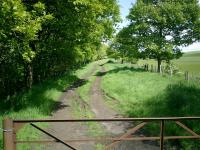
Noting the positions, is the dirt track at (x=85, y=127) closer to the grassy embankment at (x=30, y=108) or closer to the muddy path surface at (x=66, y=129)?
the muddy path surface at (x=66, y=129)

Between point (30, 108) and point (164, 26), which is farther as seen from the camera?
point (164, 26)

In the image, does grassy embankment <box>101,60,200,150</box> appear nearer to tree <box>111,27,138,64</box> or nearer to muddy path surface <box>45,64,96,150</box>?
muddy path surface <box>45,64,96,150</box>

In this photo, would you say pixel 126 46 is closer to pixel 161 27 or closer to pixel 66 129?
pixel 161 27

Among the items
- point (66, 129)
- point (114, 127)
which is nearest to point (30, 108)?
point (66, 129)

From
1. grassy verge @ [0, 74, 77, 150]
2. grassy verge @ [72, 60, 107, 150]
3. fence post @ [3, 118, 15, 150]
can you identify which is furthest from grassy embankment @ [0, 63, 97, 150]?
fence post @ [3, 118, 15, 150]

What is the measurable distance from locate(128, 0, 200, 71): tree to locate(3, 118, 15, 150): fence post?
4052cm

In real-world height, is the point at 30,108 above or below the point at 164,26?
below

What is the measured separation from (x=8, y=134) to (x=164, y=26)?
4297cm

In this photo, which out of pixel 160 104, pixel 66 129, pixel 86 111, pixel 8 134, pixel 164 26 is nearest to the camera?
pixel 8 134

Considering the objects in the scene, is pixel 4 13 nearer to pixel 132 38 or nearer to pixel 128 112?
pixel 128 112

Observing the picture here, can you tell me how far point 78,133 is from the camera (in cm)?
1552

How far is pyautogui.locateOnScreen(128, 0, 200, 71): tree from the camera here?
47178 mm

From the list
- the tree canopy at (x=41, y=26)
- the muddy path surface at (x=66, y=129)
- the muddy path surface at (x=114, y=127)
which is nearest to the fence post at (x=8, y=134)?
the muddy path surface at (x=114, y=127)

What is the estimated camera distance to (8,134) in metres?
7.32
